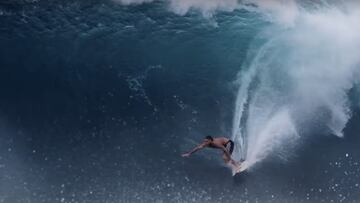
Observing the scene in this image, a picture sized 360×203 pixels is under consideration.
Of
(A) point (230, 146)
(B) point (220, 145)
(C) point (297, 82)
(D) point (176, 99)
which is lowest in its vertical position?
(D) point (176, 99)

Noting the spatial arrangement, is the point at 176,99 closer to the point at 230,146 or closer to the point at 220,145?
the point at 230,146

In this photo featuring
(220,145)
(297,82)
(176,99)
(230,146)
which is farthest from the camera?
(297,82)

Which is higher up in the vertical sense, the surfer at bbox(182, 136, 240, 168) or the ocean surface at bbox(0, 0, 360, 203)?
the surfer at bbox(182, 136, 240, 168)

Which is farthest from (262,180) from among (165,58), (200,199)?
(165,58)

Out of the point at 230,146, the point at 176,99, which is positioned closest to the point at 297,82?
the point at 176,99

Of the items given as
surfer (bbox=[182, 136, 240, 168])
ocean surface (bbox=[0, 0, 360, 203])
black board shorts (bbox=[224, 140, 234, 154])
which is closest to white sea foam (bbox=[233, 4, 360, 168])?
ocean surface (bbox=[0, 0, 360, 203])

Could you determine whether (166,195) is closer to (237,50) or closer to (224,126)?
(224,126)

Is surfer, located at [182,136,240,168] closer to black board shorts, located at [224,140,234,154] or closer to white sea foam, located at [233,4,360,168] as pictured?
black board shorts, located at [224,140,234,154]

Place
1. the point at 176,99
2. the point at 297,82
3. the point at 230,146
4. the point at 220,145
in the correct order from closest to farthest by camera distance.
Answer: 1. the point at 220,145
2. the point at 230,146
3. the point at 176,99
4. the point at 297,82

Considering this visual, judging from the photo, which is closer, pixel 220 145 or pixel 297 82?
pixel 220 145
